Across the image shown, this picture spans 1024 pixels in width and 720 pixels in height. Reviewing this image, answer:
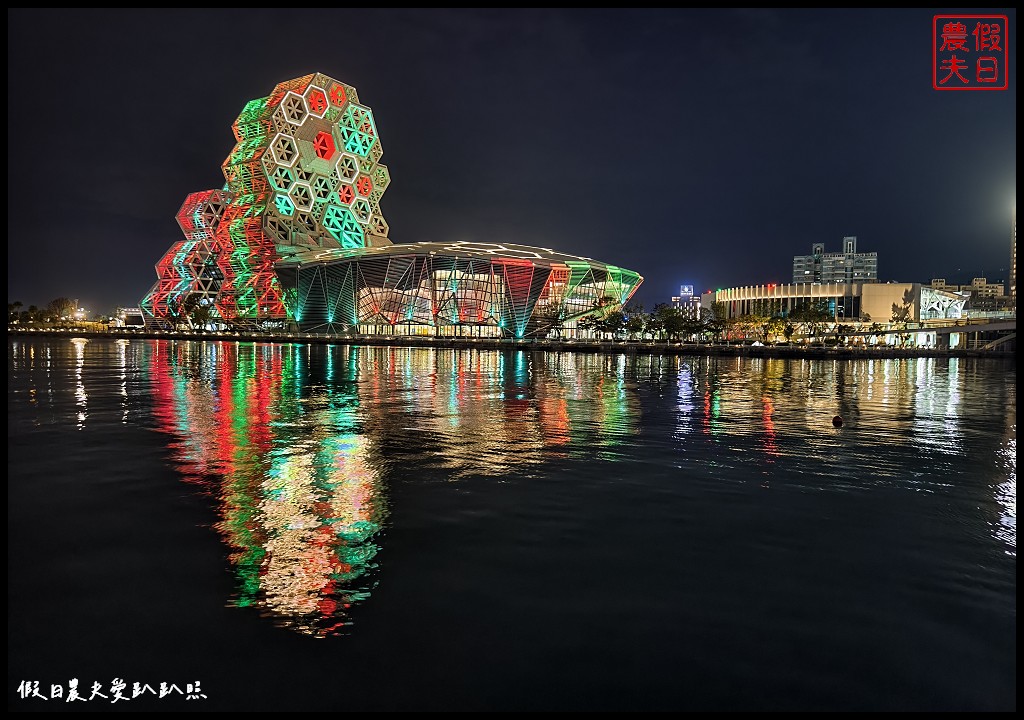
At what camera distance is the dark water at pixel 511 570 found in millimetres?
5840

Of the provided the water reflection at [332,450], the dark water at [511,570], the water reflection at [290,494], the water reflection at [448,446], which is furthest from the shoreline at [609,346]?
the dark water at [511,570]

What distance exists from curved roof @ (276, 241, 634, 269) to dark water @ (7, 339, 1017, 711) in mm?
92721

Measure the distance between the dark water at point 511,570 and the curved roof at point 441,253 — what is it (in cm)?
9272

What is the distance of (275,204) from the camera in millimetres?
123000

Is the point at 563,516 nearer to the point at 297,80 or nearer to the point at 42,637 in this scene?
the point at 42,637

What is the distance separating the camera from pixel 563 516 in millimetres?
10477

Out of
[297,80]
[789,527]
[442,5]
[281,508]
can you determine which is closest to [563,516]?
[789,527]

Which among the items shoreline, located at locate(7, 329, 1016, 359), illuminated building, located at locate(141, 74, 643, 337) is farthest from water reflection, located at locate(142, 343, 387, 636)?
illuminated building, located at locate(141, 74, 643, 337)

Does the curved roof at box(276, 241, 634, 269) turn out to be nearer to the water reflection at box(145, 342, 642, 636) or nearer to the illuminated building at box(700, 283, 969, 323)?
the illuminated building at box(700, 283, 969, 323)

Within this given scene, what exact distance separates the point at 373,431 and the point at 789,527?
12196 mm

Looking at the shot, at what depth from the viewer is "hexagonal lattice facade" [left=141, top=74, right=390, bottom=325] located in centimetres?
12406

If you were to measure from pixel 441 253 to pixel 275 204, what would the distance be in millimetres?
38531

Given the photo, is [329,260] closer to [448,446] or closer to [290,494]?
[448,446]

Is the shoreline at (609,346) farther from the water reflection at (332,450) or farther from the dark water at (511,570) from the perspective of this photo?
the dark water at (511,570)
